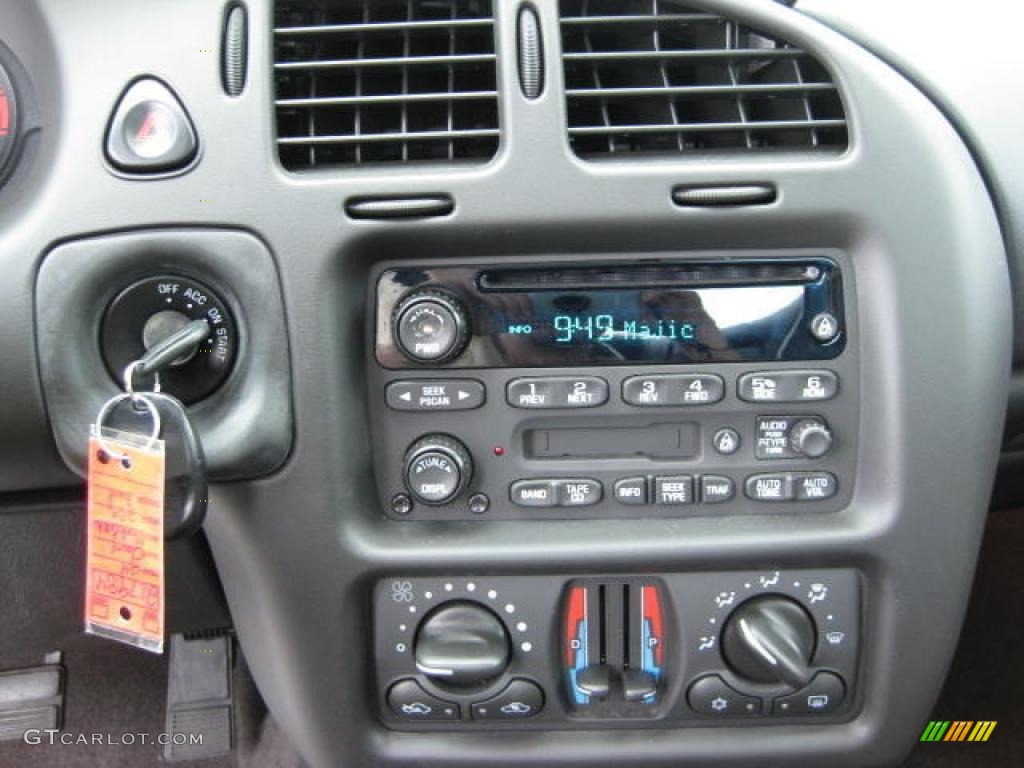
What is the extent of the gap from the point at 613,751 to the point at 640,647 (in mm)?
121

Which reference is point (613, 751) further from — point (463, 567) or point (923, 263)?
point (923, 263)

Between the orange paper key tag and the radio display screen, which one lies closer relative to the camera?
the orange paper key tag

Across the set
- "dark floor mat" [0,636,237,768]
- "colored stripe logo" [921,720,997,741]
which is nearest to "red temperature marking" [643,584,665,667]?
"colored stripe logo" [921,720,997,741]

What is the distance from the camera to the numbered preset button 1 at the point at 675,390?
3.25 feet

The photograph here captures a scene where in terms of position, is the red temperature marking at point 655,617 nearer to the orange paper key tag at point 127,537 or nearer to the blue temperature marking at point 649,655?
the blue temperature marking at point 649,655

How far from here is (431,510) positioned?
3.38ft

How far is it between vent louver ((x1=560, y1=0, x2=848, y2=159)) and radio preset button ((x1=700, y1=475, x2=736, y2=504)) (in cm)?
33

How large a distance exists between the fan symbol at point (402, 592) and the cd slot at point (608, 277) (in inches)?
12.7

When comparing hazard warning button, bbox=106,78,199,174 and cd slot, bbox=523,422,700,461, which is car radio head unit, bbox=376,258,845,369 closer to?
cd slot, bbox=523,422,700,461

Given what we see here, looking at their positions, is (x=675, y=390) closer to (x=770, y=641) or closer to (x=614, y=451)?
(x=614, y=451)

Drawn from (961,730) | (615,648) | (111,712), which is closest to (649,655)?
(615,648)

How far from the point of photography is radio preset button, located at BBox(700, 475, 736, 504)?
101 cm

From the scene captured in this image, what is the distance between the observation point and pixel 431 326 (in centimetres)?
98

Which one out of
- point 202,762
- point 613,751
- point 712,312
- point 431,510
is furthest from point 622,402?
point 202,762
